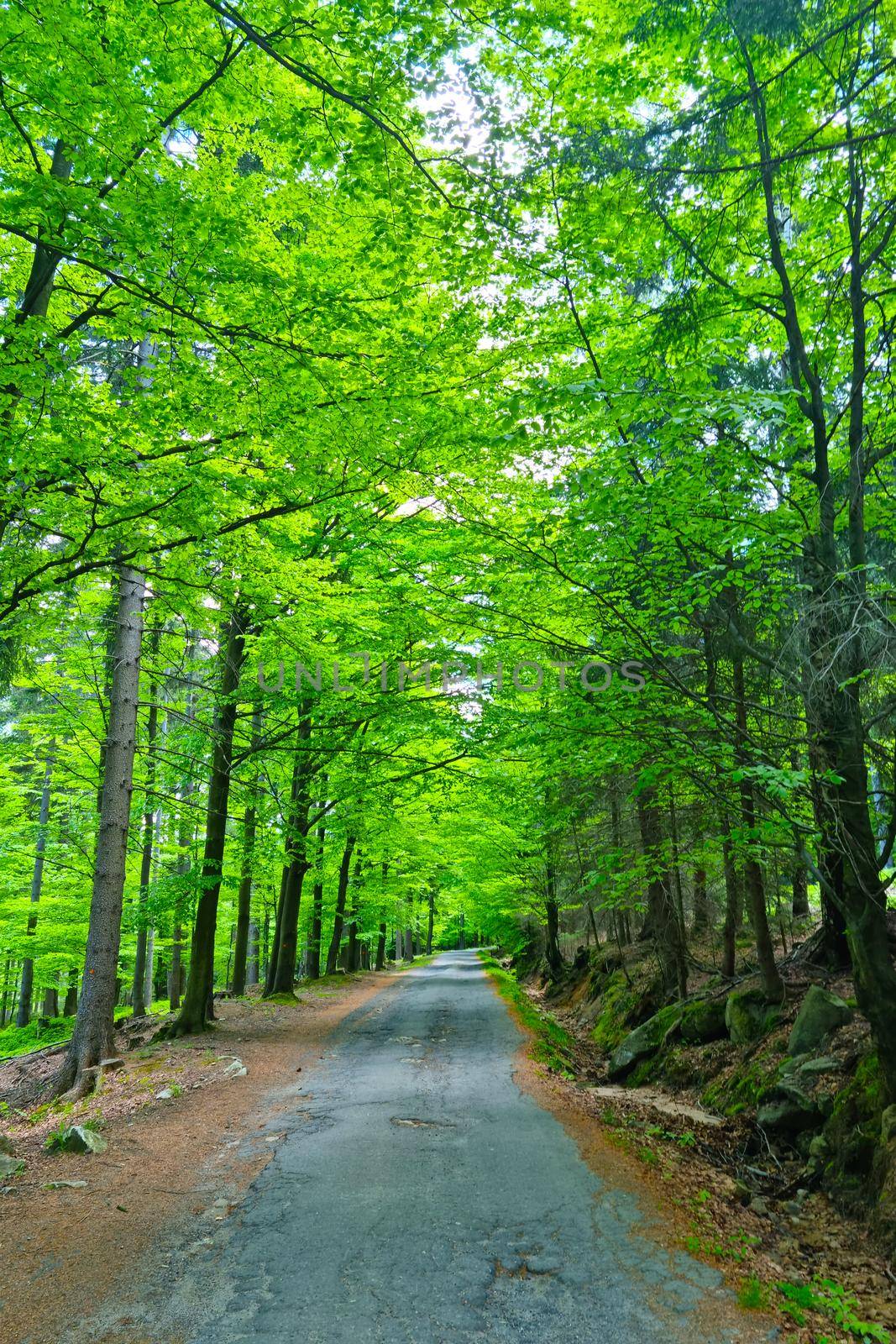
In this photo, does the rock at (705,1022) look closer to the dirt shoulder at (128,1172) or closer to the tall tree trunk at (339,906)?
the dirt shoulder at (128,1172)

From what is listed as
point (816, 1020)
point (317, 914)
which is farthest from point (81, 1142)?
point (317, 914)

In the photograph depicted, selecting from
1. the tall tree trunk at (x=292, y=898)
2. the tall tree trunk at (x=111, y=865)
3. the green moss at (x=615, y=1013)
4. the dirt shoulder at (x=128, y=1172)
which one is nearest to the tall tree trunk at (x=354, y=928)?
the tall tree trunk at (x=292, y=898)

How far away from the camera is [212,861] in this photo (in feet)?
36.7

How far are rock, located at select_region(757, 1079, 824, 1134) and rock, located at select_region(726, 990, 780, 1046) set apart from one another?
1.66 metres

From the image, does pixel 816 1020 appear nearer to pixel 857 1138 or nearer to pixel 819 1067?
pixel 819 1067

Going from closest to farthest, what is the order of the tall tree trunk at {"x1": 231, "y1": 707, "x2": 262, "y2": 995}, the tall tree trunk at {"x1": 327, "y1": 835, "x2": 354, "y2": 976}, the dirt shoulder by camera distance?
the dirt shoulder
the tall tree trunk at {"x1": 231, "y1": 707, "x2": 262, "y2": 995}
the tall tree trunk at {"x1": 327, "y1": 835, "x2": 354, "y2": 976}

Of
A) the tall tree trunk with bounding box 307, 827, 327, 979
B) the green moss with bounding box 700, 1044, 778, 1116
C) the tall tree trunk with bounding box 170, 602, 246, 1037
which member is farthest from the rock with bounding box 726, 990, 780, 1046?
the tall tree trunk with bounding box 307, 827, 327, 979

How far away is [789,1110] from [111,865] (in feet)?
27.2

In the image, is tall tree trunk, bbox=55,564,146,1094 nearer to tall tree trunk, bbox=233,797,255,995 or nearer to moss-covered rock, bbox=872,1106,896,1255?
tall tree trunk, bbox=233,797,255,995

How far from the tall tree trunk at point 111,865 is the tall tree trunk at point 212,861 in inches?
68.2

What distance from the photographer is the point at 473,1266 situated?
4199 mm

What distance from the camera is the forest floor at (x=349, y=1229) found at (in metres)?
3.66

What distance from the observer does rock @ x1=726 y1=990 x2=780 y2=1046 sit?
29.0 ft

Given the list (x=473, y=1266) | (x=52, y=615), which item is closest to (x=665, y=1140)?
(x=473, y=1266)
